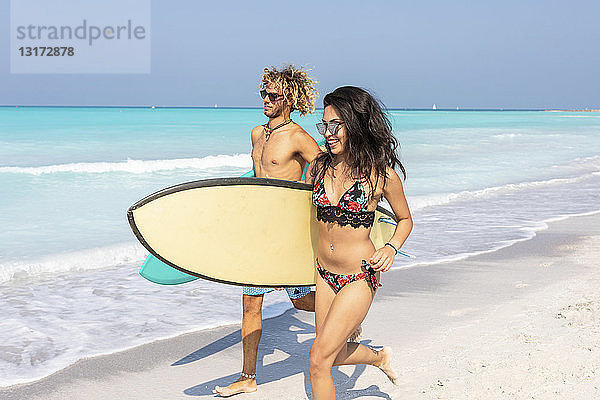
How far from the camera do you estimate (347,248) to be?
9.57ft

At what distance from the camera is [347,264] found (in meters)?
2.92

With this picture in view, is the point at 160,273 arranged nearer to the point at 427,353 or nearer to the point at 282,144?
the point at 282,144

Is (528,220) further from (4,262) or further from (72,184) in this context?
(72,184)

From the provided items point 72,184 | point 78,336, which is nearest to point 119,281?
point 78,336

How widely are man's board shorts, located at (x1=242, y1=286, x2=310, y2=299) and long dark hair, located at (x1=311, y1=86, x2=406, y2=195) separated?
1044mm

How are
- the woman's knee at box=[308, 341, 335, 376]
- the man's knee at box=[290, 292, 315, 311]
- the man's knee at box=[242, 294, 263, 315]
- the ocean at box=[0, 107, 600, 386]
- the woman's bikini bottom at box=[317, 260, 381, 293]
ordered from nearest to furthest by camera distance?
the woman's knee at box=[308, 341, 335, 376] < the woman's bikini bottom at box=[317, 260, 381, 293] < the man's knee at box=[242, 294, 263, 315] < the man's knee at box=[290, 292, 315, 311] < the ocean at box=[0, 107, 600, 386]

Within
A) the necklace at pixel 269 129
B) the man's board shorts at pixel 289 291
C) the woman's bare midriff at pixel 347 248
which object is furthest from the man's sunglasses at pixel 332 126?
the man's board shorts at pixel 289 291

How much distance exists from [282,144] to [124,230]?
572 cm

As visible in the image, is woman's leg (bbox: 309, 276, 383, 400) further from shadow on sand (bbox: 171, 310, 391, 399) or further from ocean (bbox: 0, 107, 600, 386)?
ocean (bbox: 0, 107, 600, 386)

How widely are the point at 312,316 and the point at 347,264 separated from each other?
227cm

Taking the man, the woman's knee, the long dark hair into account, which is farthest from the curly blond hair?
the woman's knee

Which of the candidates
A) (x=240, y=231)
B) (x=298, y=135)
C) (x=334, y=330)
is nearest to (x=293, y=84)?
(x=298, y=135)

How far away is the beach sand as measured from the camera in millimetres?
3617

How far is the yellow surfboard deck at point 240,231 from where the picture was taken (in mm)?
3498
